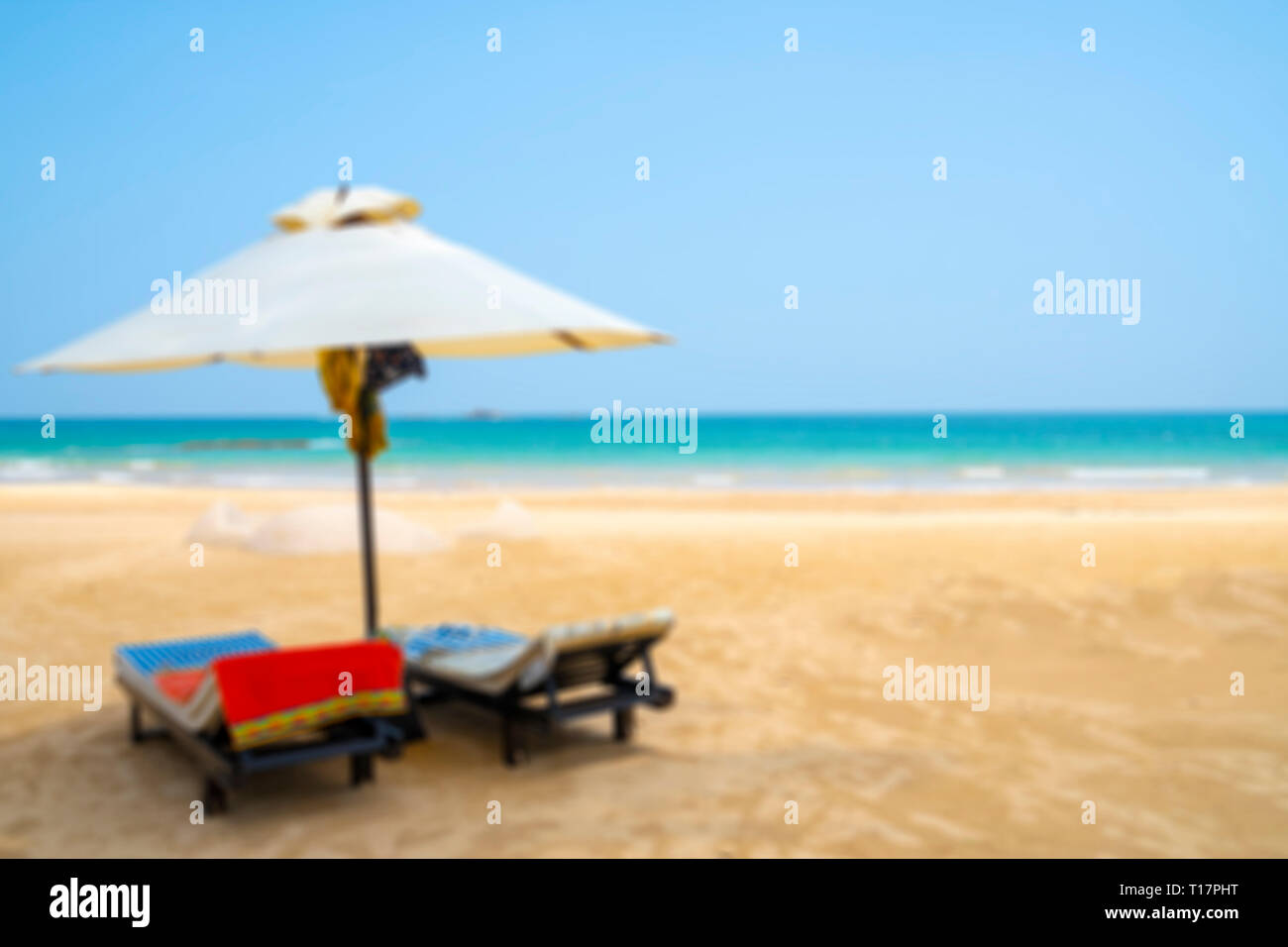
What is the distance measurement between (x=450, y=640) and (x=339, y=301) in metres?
2.52

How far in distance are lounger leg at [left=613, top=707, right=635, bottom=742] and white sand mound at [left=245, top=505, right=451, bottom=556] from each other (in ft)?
22.4

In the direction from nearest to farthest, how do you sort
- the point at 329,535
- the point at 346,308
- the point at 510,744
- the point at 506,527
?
the point at 346,308
the point at 510,744
the point at 329,535
the point at 506,527

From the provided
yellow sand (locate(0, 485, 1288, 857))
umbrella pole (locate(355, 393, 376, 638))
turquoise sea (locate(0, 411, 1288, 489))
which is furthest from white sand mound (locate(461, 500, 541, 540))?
turquoise sea (locate(0, 411, 1288, 489))

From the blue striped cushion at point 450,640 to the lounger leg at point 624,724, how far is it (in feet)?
3.13

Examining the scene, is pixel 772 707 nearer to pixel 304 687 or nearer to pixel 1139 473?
pixel 304 687

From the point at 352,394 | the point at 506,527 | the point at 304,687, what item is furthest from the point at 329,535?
the point at 304,687

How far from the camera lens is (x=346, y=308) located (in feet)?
14.2

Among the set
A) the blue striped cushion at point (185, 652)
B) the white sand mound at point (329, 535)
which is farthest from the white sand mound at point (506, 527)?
the blue striped cushion at point (185, 652)

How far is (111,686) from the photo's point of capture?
670cm

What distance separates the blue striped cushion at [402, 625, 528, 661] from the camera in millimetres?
5984

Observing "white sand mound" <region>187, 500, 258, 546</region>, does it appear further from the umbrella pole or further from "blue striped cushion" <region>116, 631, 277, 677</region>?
the umbrella pole

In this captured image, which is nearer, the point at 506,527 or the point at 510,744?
the point at 510,744
